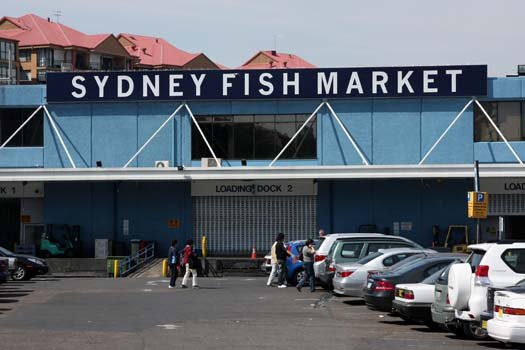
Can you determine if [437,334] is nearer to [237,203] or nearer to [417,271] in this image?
[417,271]

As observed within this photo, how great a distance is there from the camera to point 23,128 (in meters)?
46.0

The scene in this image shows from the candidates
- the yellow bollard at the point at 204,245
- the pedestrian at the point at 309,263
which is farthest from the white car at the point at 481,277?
the yellow bollard at the point at 204,245

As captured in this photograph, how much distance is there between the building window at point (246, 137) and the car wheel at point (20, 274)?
452 inches

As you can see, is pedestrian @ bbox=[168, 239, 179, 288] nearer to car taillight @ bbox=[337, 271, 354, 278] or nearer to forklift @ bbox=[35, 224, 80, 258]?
car taillight @ bbox=[337, 271, 354, 278]

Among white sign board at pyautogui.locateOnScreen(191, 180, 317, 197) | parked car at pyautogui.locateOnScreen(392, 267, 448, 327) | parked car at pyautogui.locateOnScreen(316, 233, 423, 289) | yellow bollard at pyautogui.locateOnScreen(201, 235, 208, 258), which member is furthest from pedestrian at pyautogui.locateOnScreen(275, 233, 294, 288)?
white sign board at pyautogui.locateOnScreen(191, 180, 317, 197)

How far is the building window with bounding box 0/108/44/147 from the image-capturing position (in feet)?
150

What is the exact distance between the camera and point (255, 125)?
44500 mm

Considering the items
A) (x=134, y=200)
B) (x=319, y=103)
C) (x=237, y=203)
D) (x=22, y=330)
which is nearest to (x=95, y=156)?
(x=134, y=200)

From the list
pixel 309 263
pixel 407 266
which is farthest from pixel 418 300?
pixel 309 263

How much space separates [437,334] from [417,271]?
5.81ft

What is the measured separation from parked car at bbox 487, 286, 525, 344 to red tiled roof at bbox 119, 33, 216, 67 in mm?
113166

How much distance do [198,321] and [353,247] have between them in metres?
7.43

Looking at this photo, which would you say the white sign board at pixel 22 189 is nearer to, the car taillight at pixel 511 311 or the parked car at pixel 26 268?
the parked car at pixel 26 268

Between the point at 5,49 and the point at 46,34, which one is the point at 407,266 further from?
the point at 46,34
